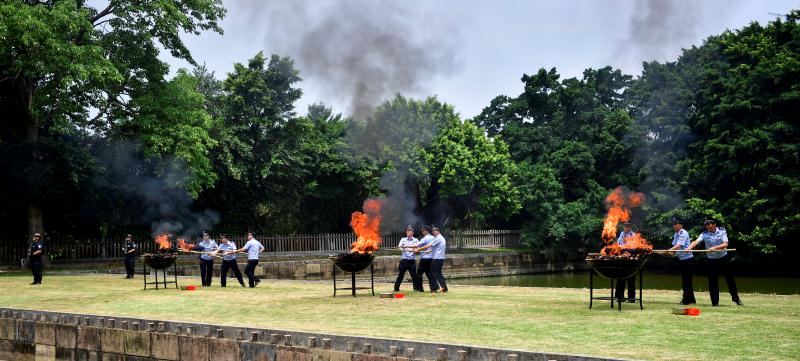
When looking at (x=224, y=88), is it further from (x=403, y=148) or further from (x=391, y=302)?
(x=391, y=302)

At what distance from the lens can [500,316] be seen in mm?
13766

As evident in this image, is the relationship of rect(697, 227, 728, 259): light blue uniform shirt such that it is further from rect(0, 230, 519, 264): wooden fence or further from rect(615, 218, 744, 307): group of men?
rect(0, 230, 519, 264): wooden fence

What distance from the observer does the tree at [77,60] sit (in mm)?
30438

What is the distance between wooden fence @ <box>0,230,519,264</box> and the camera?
1486 inches

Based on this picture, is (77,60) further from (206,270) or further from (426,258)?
(426,258)

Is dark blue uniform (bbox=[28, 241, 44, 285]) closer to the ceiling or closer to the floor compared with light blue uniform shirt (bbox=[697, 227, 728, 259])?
closer to the floor

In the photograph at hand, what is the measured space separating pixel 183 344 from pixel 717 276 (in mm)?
9510

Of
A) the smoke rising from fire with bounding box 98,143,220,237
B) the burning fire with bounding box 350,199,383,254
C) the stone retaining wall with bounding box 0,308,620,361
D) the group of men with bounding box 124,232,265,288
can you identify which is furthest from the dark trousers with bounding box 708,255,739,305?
the smoke rising from fire with bounding box 98,143,220,237

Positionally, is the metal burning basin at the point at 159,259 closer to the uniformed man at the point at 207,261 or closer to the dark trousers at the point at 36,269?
the uniformed man at the point at 207,261

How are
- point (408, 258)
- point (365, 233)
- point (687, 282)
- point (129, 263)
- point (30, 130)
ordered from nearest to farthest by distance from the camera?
point (687, 282)
point (408, 258)
point (365, 233)
point (129, 263)
point (30, 130)

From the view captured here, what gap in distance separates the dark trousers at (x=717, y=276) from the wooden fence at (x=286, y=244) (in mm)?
30306

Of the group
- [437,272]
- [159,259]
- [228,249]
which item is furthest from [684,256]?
[159,259]

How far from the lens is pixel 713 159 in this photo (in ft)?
133

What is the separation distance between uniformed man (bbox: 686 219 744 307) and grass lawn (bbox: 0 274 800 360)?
1.21 feet
